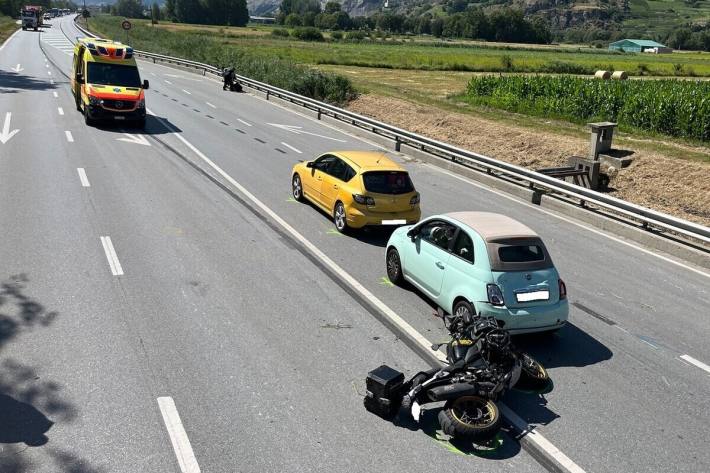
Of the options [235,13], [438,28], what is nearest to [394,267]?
[235,13]

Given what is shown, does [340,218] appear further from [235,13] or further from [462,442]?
[235,13]

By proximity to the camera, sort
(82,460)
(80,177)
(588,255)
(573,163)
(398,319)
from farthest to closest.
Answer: (573,163) < (80,177) < (588,255) < (398,319) < (82,460)

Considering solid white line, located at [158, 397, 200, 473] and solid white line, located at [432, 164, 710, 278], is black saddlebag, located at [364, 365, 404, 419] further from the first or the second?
solid white line, located at [432, 164, 710, 278]

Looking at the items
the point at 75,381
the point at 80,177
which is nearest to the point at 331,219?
the point at 80,177

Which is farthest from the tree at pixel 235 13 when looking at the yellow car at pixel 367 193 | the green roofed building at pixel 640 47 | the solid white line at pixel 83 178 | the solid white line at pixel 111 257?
the solid white line at pixel 111 257

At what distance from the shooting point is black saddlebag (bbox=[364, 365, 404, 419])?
661cm

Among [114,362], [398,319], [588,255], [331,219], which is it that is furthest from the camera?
[331,219]

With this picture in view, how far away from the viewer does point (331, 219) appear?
47.1 ft

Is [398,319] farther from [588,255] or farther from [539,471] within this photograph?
[588,255]

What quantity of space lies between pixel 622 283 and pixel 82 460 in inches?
371

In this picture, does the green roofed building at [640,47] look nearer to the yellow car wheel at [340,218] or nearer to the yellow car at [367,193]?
the yellow car at [367,193]

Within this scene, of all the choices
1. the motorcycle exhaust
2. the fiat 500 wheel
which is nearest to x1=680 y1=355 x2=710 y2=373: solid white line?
the motorcycle exhaust

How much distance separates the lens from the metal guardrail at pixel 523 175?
13.7 m

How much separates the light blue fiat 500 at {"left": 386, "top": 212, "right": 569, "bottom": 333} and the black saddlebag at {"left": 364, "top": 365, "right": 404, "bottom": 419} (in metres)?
1.85
